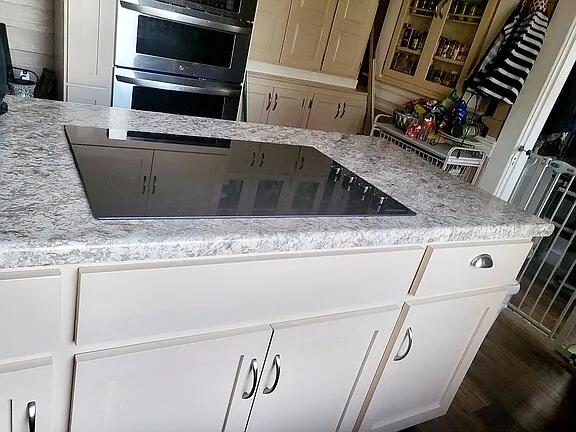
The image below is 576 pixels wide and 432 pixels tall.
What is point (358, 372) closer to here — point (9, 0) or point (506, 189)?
point (506, 189)

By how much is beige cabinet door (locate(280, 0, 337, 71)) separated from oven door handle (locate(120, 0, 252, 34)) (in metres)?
0.67

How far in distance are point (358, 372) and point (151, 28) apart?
6.55ft

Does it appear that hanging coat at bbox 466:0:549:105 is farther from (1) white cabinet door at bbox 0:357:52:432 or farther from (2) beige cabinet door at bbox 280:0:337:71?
(1) white cabinet door at bbox 0:357:52:432

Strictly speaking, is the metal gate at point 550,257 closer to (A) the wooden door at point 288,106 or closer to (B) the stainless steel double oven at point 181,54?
(A) the wooden door at point 288,106

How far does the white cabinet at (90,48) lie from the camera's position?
7.09ft

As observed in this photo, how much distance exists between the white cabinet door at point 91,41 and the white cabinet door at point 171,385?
1908 millimetres

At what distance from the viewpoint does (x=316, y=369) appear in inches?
43.0

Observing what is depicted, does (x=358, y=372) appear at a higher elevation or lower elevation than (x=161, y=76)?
lower

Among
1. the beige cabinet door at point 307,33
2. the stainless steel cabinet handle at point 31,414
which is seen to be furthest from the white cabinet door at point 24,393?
the beige cabinet door at point 307,33

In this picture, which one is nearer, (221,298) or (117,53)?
(221,298)

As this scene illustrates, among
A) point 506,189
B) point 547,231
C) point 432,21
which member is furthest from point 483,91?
point 547,231

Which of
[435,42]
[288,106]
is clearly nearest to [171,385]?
[288,106]

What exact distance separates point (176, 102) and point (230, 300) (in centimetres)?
195

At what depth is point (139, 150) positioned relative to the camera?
1066mm
